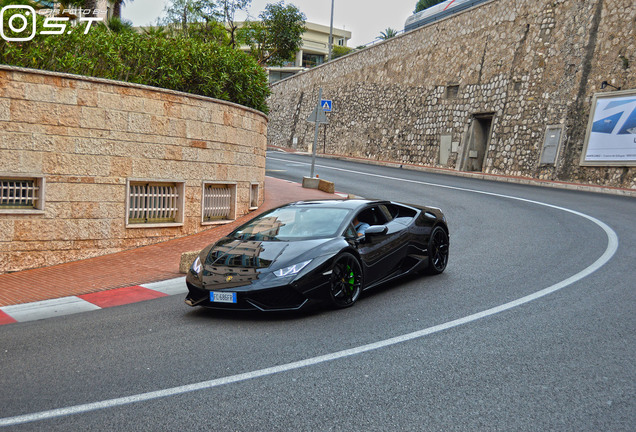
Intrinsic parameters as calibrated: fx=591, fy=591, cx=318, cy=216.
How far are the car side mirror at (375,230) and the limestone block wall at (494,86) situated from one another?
18834 mm

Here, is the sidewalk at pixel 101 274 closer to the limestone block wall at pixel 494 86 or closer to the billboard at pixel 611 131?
the billboard at pixel 611 131

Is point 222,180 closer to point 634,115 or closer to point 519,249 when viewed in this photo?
point 519,249

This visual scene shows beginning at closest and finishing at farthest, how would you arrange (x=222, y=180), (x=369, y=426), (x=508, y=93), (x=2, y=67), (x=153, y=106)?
(x=369, y=426)
(x=2, y=67)
(x=153, y=106)
(x=222, y=180)
(x=508, y=93)

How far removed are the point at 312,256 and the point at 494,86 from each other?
27.7 meters

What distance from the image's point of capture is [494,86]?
31484 millimetres

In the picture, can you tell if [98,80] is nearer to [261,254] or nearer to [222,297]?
[261,254]

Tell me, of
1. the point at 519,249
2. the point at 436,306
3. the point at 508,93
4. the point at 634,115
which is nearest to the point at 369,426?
the point at 436,306

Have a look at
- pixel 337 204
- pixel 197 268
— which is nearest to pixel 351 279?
pixel 337 204

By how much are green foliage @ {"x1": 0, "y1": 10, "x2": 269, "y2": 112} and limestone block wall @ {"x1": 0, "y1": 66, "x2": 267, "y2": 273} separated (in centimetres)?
93

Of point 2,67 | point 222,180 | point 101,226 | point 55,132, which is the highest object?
point 2,67

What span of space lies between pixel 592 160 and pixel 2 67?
862 inches

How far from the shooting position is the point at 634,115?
22.7 metres

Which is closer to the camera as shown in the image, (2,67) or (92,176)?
(2,67)

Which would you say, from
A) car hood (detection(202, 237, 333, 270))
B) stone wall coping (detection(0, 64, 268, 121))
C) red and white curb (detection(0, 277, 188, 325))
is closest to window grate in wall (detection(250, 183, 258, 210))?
stone wall coping (detection(0, 64, 268, 121))
